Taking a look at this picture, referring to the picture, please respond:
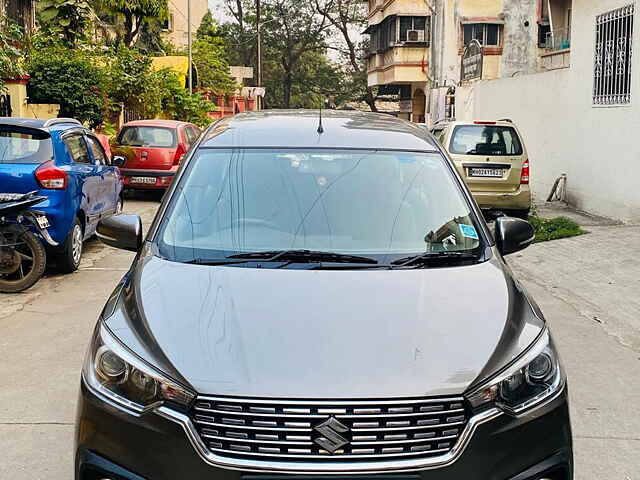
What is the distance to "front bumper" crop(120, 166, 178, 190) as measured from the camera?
680 inches

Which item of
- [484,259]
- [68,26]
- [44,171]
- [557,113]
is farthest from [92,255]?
[68,26]

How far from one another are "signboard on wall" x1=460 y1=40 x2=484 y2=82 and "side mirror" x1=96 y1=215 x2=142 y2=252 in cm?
2333

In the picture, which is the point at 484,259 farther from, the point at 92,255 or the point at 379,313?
the point at 92,255

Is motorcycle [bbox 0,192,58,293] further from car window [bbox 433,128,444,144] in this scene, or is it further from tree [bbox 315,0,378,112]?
tree [bbox 315,0,378,112]

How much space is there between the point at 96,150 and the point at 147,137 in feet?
22.2

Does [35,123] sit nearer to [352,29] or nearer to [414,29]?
[414,29]

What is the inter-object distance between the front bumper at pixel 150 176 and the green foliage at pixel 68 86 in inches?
209

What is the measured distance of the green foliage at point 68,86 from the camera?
850 inches

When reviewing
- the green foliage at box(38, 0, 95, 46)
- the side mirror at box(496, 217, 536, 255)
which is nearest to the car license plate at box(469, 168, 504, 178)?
the side mirror at box(496, 217, 536, 255)

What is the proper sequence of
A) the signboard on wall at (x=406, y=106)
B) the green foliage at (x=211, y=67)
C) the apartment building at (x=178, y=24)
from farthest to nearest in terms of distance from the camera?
the apartment building at (x=178, y=24)
the signboard on wall at (x=406, y=106)
the green foliage at (x=211, y=67)

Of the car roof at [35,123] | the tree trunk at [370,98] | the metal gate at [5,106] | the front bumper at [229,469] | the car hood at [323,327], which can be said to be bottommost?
the front bumper at [229,469]

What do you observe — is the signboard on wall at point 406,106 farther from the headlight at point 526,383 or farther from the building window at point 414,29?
the headlight at point 526,383

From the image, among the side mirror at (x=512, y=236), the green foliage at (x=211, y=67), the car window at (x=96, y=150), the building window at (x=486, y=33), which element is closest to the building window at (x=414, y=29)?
the building window at (x=486, y=33)

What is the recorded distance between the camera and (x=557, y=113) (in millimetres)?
17609
